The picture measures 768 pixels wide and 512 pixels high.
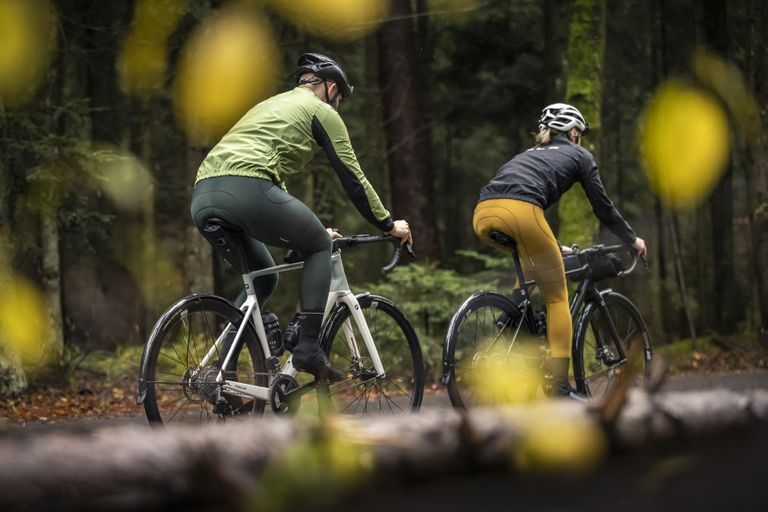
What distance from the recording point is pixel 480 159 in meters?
20.1

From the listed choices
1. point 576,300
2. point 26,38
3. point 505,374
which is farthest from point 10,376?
point 576,300

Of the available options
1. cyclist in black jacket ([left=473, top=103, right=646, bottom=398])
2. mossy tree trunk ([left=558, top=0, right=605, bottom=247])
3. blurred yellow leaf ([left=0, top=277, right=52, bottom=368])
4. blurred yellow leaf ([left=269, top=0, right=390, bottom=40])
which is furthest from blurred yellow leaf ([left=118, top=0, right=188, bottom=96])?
cyclist in black jacket ([left=473, top=103, right=646, bottom=398])

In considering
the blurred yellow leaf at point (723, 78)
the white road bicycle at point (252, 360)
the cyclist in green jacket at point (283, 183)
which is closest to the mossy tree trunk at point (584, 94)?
the white road bicycle at point (252, 360)

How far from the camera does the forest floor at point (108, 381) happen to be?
8.07m

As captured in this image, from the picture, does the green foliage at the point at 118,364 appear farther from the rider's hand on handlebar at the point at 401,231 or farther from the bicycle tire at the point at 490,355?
the rider's hand on handlebar at the point at 401,231

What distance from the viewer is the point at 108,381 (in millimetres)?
10539

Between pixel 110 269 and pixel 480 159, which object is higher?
pixel 480 159

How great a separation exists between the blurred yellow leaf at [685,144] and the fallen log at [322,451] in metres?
13.6

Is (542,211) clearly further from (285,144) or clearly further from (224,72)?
(224,72)

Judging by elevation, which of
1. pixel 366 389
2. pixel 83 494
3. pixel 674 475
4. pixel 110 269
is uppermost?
pixel 83 494

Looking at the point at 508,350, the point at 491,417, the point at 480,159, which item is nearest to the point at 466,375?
the point at 508,350

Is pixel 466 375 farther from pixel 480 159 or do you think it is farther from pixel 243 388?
pixel 480 159

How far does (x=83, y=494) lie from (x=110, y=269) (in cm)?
1561

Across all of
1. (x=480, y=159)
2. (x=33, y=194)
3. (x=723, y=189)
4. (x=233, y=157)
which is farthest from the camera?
(x=480, y=159)
